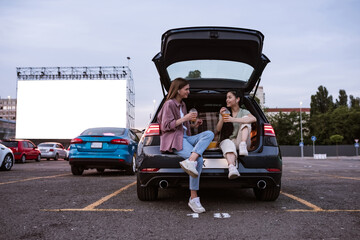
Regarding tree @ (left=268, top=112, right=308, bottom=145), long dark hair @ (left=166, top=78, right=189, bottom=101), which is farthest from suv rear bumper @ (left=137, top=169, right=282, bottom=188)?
tree @ (left=268, top=112, right=308, bottom=145)

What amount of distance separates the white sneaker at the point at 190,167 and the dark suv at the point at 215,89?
215mm

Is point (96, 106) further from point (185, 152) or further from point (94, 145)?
point (185, 152)

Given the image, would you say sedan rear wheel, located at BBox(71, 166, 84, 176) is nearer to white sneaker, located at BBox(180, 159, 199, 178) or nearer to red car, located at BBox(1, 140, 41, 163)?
white sneaker, located at BBox(180, 159, 199, 178)

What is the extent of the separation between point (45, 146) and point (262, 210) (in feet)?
80.0

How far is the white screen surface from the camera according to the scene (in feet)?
147

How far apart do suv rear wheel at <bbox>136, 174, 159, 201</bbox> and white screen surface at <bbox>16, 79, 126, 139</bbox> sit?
133ft

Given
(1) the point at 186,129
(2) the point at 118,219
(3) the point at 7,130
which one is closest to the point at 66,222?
(2) the point at 118,219

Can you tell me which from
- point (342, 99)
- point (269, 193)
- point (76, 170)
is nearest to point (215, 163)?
point (269, 193)

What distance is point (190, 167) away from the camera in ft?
12.0

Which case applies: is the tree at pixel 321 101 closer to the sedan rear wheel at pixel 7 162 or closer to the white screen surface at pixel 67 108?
the white screen surface at pixel 67 108

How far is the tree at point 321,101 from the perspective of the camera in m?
70.2

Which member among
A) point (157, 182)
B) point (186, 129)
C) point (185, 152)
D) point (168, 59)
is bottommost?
point (157, 182)

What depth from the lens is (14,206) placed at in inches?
160

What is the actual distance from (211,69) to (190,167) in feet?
5.03
